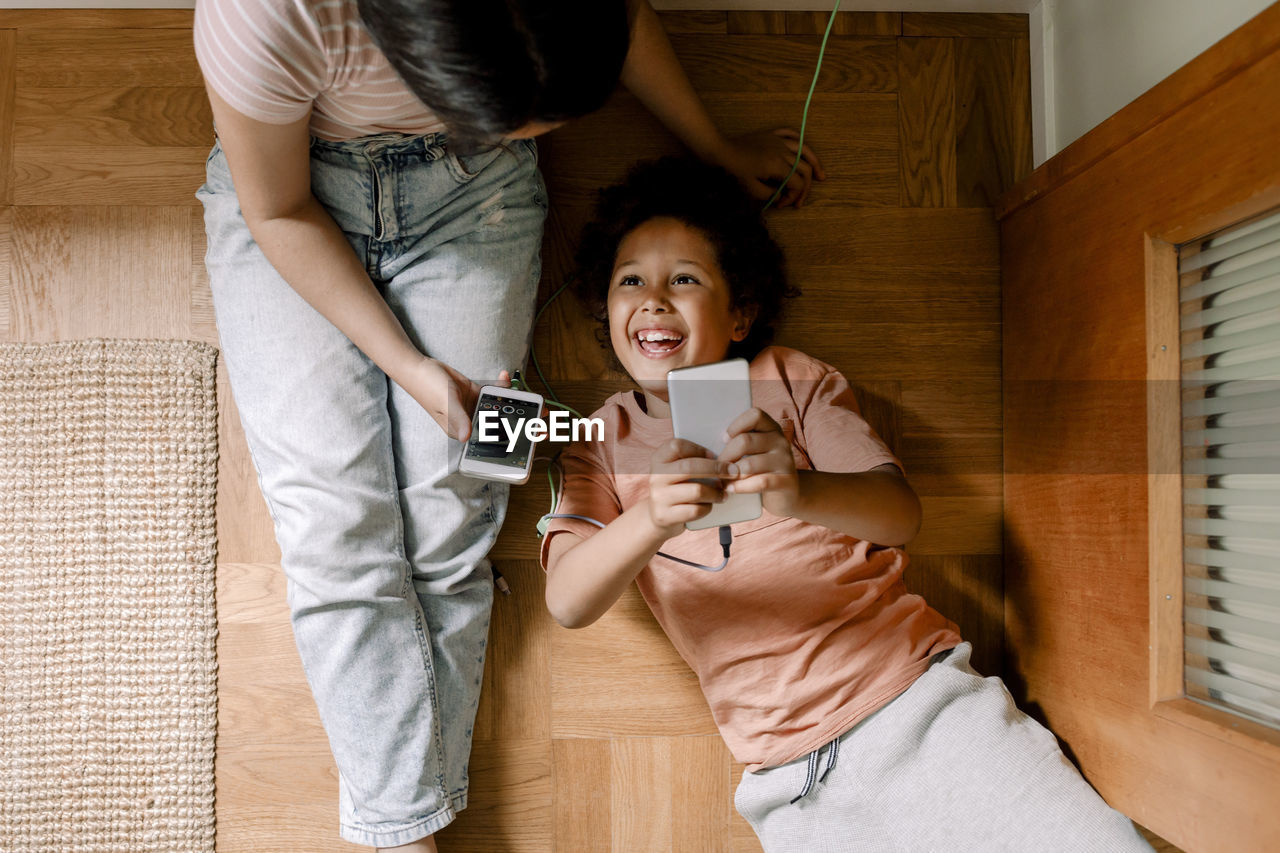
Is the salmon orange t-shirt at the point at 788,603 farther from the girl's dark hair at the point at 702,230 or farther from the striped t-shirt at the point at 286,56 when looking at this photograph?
the striped t-shirt at the point at 286,56

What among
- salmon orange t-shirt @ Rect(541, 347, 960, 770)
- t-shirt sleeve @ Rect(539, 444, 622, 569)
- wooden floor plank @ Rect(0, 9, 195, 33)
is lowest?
salmon orange t-shirt @ Rect(541, 347, 960, 770)

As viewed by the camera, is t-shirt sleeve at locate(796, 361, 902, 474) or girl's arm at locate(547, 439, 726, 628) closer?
girl's arm at locate(547, 439, 726, 628)

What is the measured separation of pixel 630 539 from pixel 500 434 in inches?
7.7

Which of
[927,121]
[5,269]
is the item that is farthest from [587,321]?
[5,269]

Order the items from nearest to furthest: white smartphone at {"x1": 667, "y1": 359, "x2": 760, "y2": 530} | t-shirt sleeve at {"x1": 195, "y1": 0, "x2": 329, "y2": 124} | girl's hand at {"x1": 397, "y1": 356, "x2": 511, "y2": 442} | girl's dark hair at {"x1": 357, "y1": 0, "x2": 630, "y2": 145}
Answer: girl's dark hair at {"x1": 357, "y1": 0, "x2": 630, "y2": 145}
t-shirt sleeve at {"x1": 195, "y1": 0, "x2": 329, "y2": 124}
white smartphone at {"x1": 667, "y1": 359, "x2": 760, "y2": 530}
girl's hand at {"x1": 397, "y1": 356, "x2": 511, "y2": 442}

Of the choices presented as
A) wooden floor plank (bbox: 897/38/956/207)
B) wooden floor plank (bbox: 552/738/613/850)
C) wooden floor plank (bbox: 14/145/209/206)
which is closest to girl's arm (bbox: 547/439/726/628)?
wooden floor plank (bbox: 552/738/613/850)

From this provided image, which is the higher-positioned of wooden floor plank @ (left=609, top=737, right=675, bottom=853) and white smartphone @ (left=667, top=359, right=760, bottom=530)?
white smartphone @ (left=667, top=359, right=760, bottom=530)

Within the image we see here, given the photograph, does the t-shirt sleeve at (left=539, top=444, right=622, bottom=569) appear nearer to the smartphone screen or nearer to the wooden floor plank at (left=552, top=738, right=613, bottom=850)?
the smartphone screen

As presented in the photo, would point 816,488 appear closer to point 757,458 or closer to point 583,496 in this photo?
point 757,458

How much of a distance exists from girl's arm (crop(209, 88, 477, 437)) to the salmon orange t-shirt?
183mm

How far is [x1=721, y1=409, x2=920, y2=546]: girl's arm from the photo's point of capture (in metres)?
0.63

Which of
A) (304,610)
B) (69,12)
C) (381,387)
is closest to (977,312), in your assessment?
(381,387)

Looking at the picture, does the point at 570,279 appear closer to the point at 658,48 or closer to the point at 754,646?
the point at 658,48

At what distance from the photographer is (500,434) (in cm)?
80
